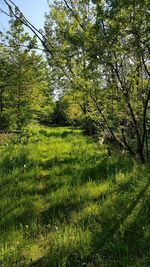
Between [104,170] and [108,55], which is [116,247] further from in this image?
[108,55]

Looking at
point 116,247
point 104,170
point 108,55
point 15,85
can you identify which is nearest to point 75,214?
point 116,247

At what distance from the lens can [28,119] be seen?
23234 millimetres

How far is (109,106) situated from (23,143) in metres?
3.08

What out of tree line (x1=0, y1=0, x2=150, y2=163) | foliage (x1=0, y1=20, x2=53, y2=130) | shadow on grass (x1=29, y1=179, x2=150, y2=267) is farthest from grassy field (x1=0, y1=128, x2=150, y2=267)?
foliage (x1=0, y1=20, x2=53, y2=130)

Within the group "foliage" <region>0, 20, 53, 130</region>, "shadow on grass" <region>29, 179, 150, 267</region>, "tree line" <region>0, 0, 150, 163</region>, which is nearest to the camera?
"shadow on grass" <region>29, 179, 150, 267</region>

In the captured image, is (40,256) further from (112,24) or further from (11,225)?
(112,24)

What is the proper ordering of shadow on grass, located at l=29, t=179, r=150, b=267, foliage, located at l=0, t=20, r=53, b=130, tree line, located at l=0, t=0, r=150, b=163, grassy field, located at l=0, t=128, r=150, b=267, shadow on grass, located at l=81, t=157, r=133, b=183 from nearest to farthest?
shadow on grass, located at l=29, t=179, r=150, b=267, grassy field, located at l=0, t=128, r=150, b=267, shadow on grass, located at l=81, t=157, r=133, b=183, tree line, located at l=0, t=0, r=150, b=163, foliage, located at l=0, t=20, r=53, b=130

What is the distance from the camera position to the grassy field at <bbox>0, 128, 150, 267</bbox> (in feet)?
11.5

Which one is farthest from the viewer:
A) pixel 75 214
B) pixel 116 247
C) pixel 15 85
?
pixel 15 85

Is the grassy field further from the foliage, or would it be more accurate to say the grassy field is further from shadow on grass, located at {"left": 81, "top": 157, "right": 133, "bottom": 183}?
the foliage

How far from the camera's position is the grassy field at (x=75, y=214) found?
3.50 meters

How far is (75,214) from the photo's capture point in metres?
4.50

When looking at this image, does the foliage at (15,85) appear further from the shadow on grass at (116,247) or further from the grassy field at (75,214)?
the shadow on grass at (116,247)

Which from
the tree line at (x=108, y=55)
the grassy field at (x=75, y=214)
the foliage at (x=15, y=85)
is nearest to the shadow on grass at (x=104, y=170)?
the grassy field at (x=75, y=214)
